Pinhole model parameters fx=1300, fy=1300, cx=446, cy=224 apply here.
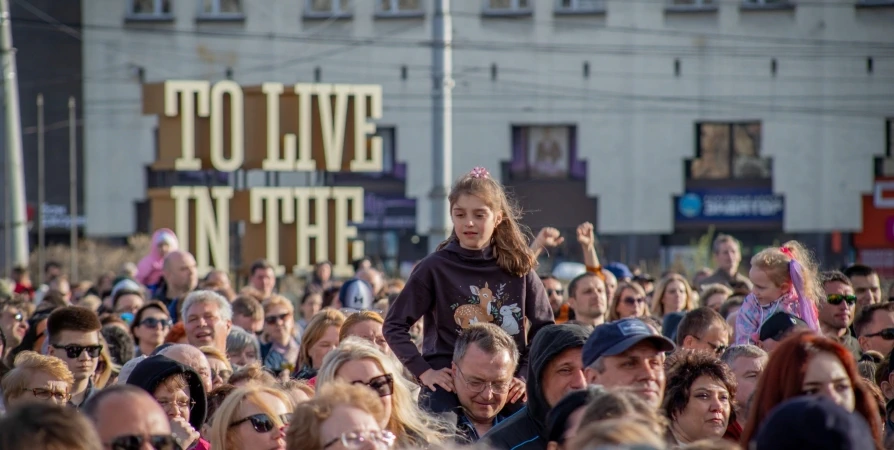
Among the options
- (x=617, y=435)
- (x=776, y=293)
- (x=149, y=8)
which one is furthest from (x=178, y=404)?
(x=149, y=8)

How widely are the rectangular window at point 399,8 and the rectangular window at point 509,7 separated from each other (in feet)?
6.80

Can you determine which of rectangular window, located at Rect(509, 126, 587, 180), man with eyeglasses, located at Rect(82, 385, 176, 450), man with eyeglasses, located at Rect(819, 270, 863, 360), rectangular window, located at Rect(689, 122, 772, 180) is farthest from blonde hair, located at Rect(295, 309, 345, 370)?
rectangular window, located at Rect(689, 122, 772, 180)

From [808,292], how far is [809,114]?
32165 mm

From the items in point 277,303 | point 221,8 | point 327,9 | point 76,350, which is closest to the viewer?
point 76,350

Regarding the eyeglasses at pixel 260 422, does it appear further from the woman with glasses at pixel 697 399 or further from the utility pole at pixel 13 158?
the utility pole at pixel 13 158

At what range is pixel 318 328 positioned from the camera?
8586 millimetres

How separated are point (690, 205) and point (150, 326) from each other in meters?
31.1

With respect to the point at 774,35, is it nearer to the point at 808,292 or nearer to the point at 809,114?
the point at 809,114

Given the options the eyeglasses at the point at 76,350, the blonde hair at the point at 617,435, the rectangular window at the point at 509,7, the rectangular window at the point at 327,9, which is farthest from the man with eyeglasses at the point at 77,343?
the rectangular window at the point at 327,9

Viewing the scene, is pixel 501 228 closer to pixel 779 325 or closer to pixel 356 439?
pixel 779 325

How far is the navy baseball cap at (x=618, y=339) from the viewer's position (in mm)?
4988

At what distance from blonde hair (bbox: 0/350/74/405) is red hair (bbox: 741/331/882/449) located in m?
3.84

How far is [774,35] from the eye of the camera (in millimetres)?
38719

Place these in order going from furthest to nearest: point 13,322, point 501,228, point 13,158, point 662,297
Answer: point 13,158, point 662,297, point 13,322, point 501,228
